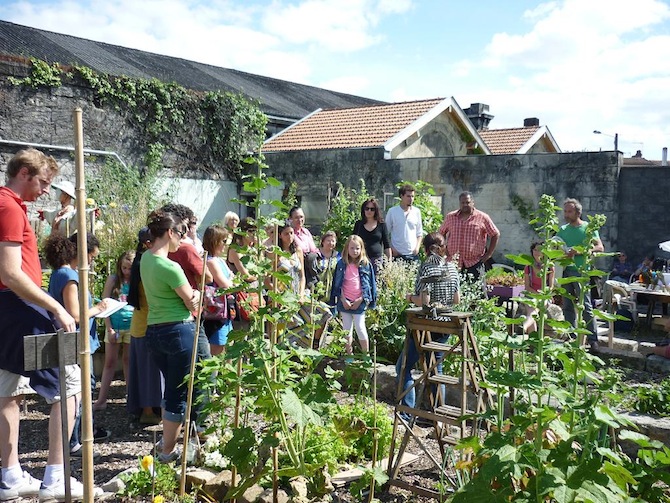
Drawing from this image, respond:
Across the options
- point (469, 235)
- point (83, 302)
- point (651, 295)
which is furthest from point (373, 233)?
point (83, 302)

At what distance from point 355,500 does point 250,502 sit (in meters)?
0.65

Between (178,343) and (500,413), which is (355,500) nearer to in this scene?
(500,413)

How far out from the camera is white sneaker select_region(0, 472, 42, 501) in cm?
388

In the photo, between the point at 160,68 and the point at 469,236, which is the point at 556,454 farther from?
the point at 160,68

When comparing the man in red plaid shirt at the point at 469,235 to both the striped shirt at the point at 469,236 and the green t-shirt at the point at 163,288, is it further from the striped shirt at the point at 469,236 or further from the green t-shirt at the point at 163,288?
the green t-shirt at the point at 163,288

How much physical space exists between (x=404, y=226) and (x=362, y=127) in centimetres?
816

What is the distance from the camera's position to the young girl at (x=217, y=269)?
526 centimetres

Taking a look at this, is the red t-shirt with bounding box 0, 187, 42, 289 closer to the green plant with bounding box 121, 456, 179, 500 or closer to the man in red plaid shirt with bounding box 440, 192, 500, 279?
the green plant with bounding box 121, 456, 179, 500

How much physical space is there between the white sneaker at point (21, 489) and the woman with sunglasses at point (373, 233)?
5.16m

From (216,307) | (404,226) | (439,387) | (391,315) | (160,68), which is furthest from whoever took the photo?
(160,68)

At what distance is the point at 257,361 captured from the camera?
320cm

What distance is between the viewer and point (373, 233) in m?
8.54

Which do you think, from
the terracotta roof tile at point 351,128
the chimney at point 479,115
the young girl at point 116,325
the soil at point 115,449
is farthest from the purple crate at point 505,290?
the chimney at point 479,115

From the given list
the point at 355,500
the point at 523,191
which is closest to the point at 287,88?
the point at 523,191
